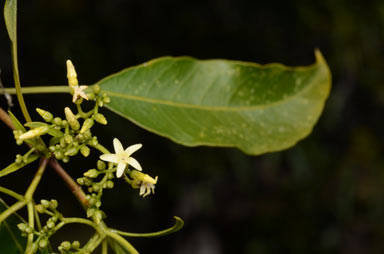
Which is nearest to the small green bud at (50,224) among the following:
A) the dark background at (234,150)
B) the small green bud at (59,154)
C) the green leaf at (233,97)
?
the small green bud at (59,154)

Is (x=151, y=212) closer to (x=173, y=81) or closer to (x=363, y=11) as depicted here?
(x=363, y=11)

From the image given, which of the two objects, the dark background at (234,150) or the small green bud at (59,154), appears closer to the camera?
the small green bud at (59,154)

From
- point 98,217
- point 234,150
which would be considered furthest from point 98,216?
point 234,150

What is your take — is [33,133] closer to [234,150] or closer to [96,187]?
[96,187]

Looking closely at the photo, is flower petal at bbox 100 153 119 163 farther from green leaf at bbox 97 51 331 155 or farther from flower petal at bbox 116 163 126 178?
green leaf at bbox 97 51 331 155

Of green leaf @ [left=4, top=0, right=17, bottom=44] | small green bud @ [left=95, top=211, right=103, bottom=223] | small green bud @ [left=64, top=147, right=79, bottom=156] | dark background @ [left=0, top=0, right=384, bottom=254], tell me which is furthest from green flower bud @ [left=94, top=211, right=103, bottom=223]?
dark background @ [left=0, top=0, right=384, bottom=254]

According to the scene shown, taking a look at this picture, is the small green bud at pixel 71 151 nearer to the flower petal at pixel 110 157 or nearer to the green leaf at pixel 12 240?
the flower petal at pixel 110 157
